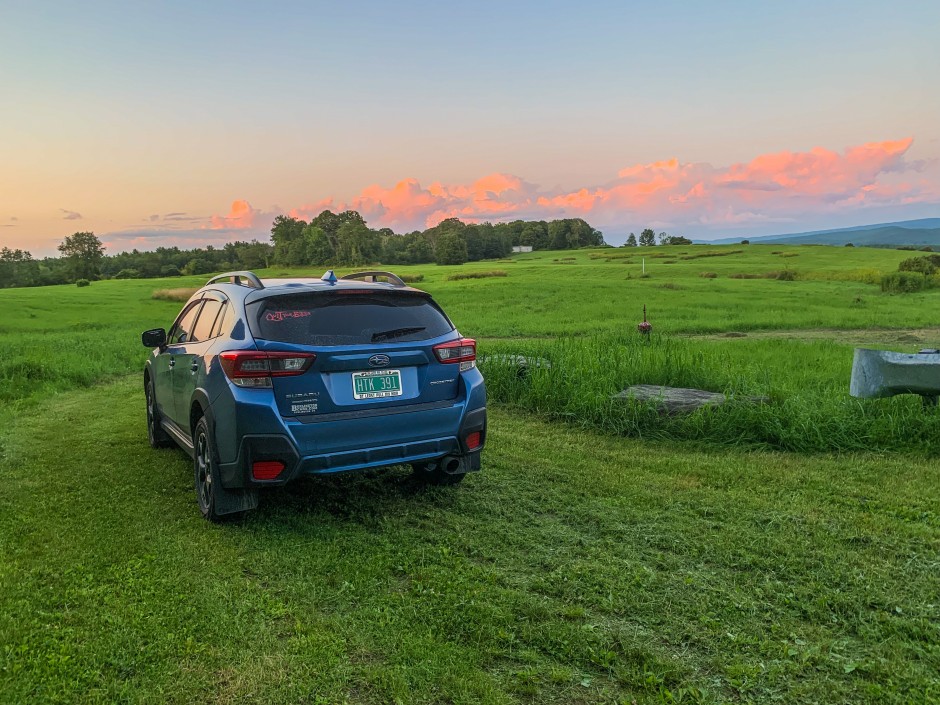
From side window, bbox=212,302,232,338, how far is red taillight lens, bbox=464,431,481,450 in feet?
6.19

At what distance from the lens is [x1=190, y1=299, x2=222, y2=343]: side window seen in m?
5.32

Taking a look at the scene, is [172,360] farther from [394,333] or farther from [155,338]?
[394,333]

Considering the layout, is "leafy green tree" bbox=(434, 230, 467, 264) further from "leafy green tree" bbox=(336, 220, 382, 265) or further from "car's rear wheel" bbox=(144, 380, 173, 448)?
"car's rear wheel" bbox=(144, 380, 173, 448)

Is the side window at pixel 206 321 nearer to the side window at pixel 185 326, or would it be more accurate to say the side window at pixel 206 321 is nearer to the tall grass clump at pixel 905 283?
the side window at pixel 185 326

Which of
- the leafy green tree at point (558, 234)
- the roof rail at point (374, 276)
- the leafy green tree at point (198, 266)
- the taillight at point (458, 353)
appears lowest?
the taillight at point (458, 353)

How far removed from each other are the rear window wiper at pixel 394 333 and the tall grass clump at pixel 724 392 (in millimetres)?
3319

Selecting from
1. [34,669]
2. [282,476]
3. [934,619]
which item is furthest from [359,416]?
[934,619]

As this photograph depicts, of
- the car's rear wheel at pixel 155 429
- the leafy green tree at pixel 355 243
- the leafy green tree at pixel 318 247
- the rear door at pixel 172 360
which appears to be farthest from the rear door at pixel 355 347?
the leafy green tree at pixel 355 243

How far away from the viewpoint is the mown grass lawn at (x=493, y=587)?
9.52 feet

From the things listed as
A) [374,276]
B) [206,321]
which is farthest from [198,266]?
[374,276]

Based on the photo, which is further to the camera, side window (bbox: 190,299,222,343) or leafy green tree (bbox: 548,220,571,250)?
leafy green tree (bbox: 548,220,571,250)

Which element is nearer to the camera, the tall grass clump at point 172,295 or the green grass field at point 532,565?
the green grass field at point 532,565

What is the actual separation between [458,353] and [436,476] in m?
1.29

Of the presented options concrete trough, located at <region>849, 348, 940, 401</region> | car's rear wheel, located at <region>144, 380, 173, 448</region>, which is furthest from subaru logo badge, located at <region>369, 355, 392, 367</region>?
concrete trough, located at <region>849, 348, 940, 401</region>
